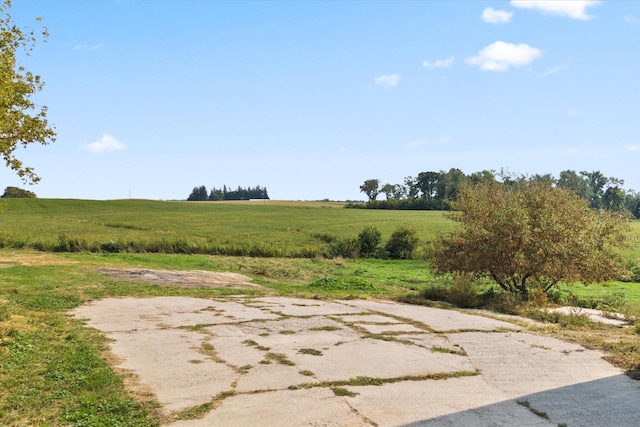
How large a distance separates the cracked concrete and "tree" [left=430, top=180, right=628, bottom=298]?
482cm

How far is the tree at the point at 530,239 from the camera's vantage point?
1702 cm

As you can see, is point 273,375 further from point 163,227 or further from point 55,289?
point 163,227

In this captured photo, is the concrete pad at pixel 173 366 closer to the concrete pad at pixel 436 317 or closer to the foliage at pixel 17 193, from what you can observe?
the concrete pad at pixel 436 317

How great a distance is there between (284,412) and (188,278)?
1725 centimetres

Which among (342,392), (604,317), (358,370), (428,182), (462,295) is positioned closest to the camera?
(342,392)

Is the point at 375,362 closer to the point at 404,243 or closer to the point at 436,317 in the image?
the point at 436,317

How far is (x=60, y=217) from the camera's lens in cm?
6306

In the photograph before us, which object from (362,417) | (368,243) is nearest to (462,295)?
(362,417)

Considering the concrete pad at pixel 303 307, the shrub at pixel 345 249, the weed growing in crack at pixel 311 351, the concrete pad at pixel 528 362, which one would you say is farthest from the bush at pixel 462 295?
the shrub at pixel 345 249

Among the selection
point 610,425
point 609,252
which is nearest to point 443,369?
point 610,425

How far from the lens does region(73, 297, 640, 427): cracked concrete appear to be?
20.1 feet

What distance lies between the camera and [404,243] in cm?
4166

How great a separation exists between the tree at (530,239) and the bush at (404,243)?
72.3 ft

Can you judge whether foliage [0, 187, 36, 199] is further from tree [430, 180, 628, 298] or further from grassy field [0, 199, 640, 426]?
tree [430, 180, 628, 298]
